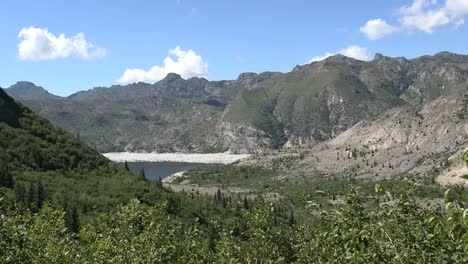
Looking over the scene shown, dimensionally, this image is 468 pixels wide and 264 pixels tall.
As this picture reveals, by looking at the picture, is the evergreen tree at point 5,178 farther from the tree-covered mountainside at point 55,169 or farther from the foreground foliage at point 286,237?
the foreground foliage at point 286,237

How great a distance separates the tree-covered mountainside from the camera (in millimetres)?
122250

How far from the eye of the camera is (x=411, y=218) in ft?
47.8

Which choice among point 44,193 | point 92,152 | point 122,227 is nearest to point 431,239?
point 122,227

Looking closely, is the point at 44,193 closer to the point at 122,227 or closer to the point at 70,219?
the point at 70,219

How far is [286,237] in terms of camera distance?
23.9 metres

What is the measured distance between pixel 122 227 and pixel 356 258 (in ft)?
57.8

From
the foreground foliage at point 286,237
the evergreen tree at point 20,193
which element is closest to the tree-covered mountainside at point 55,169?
the evergreen tree at point 20,193

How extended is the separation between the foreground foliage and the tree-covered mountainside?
3546 inches

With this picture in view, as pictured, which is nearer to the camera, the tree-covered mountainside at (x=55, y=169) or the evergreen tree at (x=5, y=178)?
the evergreen tree at (x=5, y=178)

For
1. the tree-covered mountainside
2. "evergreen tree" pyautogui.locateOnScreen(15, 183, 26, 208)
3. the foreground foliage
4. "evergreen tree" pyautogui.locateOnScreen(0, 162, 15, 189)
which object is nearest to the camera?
the foreground foliage

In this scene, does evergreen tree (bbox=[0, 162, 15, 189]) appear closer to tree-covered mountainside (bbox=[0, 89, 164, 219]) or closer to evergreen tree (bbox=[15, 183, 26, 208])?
tree-covered mountainside (bbox=[0, 89, 164, 219])

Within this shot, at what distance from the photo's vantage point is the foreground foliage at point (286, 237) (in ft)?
38.3

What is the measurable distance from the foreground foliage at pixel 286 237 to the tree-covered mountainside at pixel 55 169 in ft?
296

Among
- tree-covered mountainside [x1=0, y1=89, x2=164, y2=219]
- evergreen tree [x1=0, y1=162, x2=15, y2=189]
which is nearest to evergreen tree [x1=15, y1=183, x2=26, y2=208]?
tree-covered mountainside [x1=0, y1=89, x2=164, y2=219]
